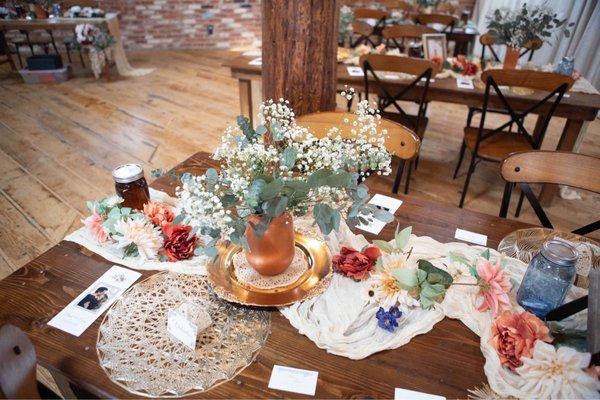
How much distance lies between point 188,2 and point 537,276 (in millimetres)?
6339

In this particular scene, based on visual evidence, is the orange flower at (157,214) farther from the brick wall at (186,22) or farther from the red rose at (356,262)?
the brick wall at (186,22)

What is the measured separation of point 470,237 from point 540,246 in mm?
193

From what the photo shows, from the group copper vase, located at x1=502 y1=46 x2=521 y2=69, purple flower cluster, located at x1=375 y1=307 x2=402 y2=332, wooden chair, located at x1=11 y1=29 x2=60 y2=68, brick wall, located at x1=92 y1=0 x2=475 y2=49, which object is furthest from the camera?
brick wall, located at x1=92 y1=0 x2=475 y2=49

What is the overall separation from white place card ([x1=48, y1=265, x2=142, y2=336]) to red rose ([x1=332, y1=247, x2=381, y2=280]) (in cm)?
56

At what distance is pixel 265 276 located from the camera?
3.46 feet

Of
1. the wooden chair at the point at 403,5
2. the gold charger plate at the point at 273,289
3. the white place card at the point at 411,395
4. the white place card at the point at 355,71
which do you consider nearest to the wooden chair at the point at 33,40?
the white place card at the point at 355,71

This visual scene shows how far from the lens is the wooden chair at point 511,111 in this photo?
2.24 m

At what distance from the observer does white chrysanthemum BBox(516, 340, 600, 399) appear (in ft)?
2.45

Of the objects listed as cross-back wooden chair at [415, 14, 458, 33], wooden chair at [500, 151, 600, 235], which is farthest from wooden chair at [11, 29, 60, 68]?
wooden chair at [500, 151, 600, 235]

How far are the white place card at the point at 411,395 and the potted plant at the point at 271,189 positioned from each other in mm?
359

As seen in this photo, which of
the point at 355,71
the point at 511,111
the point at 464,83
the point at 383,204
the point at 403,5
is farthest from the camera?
the point at 403,5

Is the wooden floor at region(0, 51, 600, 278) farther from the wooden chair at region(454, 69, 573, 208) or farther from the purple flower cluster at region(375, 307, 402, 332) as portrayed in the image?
the purple flower cluster at region(375, 307, 402, 332)

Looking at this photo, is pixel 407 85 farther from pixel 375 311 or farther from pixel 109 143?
pixel 109 143

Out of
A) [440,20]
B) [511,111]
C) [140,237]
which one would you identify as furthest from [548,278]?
[440,20]
